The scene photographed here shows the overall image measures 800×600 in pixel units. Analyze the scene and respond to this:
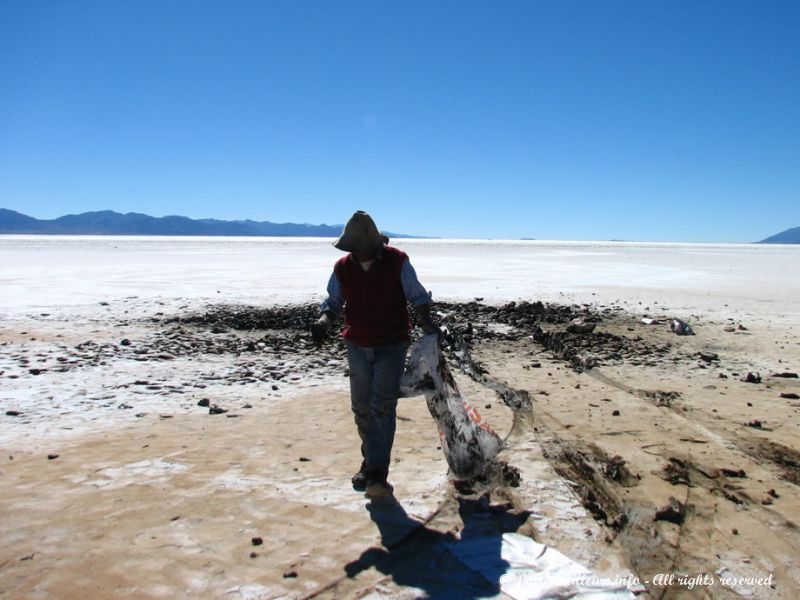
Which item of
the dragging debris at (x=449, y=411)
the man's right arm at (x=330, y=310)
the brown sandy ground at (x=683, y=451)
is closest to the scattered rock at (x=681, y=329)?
the brown sandy ground at (x=683, y=451)

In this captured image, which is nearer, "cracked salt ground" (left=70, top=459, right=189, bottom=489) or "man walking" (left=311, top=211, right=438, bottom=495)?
"man walking" (left=311, top=211, right=438, bottom=495)

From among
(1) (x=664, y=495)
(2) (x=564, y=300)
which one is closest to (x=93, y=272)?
(2) (x=564, y=300)

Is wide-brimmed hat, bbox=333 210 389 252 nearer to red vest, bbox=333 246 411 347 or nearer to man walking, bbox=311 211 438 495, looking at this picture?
man walking, bbox=311 211 438 495

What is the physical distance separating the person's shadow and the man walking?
415 millimetres

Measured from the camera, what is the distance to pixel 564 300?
15.8 metres

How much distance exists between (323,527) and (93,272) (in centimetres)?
2311

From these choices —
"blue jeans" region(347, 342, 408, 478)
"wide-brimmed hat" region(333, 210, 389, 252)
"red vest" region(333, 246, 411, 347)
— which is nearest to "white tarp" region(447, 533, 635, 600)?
"blue jeans" region(347, 342, 408, 478)

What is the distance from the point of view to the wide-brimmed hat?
152 inches

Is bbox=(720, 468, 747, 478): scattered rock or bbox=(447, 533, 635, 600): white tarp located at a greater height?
bbox=(720, 468, 747, 478): scattered rock

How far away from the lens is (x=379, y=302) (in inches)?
154

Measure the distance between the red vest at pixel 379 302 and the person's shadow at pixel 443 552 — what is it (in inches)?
44.3

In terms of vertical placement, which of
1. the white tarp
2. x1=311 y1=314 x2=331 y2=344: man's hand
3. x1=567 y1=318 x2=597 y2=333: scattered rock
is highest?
x1=311 y1=314 x2=331 y2=344: man's hand

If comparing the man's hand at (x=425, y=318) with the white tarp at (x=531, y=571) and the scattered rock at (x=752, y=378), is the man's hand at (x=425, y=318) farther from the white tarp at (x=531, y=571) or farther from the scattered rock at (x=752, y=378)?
the scattered rock at (x=752, y=378)

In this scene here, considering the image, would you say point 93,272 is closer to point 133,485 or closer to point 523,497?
point 133,485
